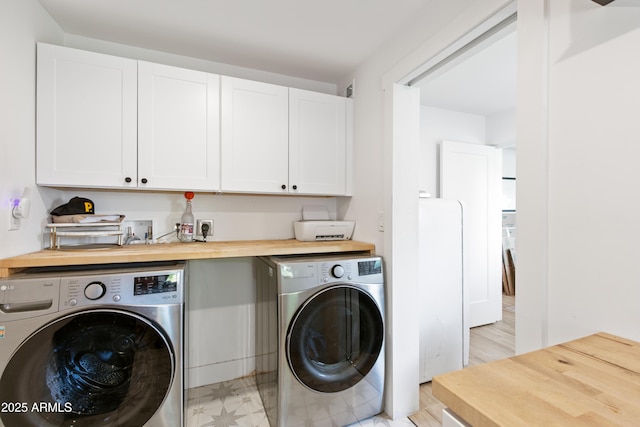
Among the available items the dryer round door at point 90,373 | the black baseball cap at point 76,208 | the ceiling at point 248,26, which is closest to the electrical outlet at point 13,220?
the black baseball cap at point 76,208

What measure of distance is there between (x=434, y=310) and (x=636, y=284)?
1531 millimetres

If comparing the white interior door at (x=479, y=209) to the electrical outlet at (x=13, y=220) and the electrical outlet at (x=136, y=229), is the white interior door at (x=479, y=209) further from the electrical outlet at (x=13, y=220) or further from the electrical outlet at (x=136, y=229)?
the electrical outlet at (x=13, y=220)

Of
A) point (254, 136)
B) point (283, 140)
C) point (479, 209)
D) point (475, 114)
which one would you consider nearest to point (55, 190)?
point (254, 136)

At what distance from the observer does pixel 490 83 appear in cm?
269

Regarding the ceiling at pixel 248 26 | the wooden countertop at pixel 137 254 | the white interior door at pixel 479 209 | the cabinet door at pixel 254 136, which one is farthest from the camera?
the white interior door at pixel 479 209

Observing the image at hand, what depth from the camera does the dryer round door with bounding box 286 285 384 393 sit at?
5.36ft

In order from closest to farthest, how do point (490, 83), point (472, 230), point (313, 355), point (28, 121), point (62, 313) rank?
point (62, 313)
point (28, 121)
point (313, 355)
point (490, 83)
point (472, 230)

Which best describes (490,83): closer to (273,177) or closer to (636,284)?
(273,177)

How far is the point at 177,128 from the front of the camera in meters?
1.88

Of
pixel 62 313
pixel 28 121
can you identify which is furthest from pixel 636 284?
pixel 28 121

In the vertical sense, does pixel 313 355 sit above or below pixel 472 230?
below

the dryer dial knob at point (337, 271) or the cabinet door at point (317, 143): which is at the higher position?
the cabinet door at point (317, 143)

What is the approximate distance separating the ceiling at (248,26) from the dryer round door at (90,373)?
5.23ft

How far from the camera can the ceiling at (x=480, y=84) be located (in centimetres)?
216
